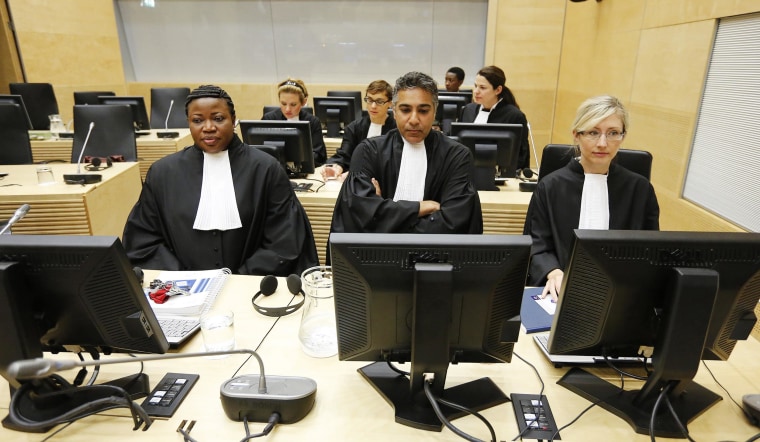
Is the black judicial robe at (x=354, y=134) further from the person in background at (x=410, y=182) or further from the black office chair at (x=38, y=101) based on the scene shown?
the black office chair at (x=38, y=101)

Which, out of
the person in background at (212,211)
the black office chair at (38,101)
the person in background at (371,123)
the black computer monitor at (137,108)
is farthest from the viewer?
the black office chair at (38,101)

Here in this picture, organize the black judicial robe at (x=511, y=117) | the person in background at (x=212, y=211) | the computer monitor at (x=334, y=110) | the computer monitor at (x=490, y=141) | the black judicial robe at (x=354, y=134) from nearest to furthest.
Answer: the person in background at (x=212, y=211), the computer monitor at (x=490, y=141), the black judicial robe at (x=354, y=134), the black judicial robe at (x=511, y=117), the computer monitor at (x=334, y=110)

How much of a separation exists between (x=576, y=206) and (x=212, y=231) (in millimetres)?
1769

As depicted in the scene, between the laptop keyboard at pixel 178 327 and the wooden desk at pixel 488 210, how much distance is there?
5.43 feet

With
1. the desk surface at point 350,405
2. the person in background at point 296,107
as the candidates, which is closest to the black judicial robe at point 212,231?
the desk surface at point 350,405

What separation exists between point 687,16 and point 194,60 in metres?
7.46

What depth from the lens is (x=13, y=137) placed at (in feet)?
13.7

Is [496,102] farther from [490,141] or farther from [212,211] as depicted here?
[212,211]

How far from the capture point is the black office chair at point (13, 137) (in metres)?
4.11

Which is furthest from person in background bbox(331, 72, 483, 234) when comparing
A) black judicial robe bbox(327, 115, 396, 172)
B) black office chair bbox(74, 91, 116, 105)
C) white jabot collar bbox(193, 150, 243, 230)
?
black office chair bbox(74, 91, 116, 105)

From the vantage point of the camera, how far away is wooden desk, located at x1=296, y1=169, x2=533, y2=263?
3121mm

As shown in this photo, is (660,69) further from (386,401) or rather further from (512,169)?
(386,401)

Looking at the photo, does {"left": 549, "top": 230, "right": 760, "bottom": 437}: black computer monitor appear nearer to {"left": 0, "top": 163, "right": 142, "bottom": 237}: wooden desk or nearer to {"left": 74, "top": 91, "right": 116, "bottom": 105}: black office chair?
{"left": 0, "top": 163, "right": 142, "bottom": 237}: wooden desk

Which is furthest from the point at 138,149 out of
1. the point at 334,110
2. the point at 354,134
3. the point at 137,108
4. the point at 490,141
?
the point at 490,141
